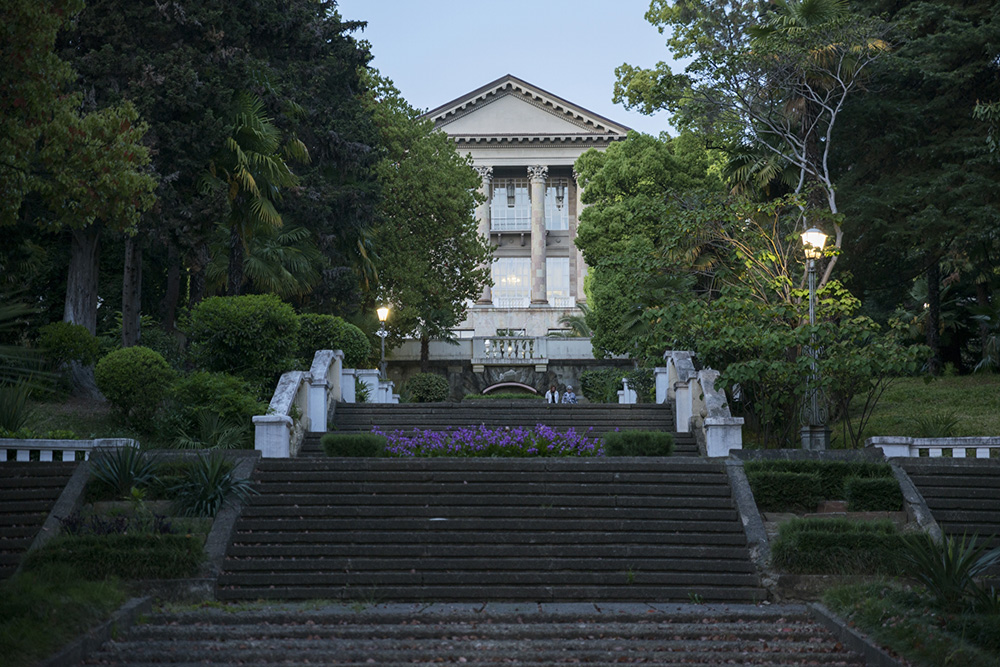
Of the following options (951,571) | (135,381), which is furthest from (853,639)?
(135,381)

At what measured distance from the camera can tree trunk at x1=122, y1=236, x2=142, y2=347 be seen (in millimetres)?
24777

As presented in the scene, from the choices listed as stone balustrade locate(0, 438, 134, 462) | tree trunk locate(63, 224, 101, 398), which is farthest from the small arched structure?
stone balustrade locate(0, 438, 134, 462)

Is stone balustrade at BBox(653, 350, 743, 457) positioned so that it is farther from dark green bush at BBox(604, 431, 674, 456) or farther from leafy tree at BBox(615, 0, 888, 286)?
leafy tree at BBox(615, 0, 888, 286)

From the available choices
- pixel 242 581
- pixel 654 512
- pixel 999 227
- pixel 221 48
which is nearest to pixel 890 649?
pixel 654 512

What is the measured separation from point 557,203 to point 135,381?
43.6 metres

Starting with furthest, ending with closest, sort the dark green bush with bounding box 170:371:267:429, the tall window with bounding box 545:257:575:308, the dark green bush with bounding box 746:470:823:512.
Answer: the tall window with bounding box 545:257:575:308
the dark green bush with bounding box 170:371:267:429
the dark green bush with bounding box 746:470:823:512

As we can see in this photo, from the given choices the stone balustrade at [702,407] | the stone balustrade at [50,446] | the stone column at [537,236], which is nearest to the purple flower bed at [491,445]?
the stone balustrade at [702,407]

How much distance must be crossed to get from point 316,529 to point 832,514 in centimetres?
731

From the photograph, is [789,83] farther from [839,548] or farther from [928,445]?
[839,548]

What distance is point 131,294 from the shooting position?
25641 mm

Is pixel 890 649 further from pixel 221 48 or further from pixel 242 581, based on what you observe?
pixel 221 48

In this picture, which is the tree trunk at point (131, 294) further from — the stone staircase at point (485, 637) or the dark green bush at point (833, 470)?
the dark green bush at point (833, 470)

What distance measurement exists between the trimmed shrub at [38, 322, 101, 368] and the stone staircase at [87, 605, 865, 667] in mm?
12554

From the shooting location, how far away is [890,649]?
9781 mm
